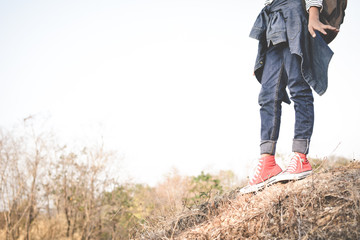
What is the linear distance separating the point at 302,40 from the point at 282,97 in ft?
1.72

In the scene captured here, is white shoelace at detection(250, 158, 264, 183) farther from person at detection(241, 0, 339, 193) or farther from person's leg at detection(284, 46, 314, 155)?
person's leg at detection(284, 46, 314, 155)

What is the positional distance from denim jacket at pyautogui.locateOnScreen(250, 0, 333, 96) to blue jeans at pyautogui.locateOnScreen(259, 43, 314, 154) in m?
0.07

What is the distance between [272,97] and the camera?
98.3 inches

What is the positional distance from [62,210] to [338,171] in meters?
11.3

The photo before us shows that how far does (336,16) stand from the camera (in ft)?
7.72

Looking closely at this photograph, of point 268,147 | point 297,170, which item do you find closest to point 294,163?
point 297,170

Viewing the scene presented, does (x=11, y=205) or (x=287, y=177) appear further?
(x=11, y=205)

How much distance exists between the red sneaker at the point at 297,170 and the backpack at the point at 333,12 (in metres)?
1.18

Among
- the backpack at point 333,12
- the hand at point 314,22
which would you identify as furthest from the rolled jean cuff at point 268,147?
the backpack at point 333,12

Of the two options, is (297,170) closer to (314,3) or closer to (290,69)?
(290,69)

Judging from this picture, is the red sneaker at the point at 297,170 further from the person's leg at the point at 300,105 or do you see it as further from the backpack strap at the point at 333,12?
the backpack strap at the point at 333,12

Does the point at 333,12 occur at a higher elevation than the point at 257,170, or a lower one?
higher

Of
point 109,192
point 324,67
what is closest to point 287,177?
point 324,67

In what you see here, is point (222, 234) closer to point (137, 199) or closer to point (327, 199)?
point (327, 199)
